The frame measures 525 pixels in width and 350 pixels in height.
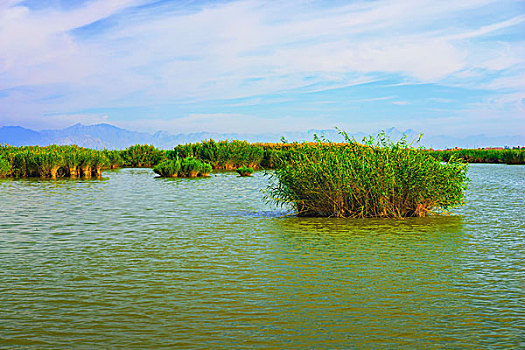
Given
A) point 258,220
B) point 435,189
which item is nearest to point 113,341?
point 258,220

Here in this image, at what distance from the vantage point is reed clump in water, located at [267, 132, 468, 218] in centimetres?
1376

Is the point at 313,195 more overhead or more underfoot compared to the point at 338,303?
more overhead

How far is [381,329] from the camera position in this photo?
18.1 ft

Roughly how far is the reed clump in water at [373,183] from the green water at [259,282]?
0.70 meters

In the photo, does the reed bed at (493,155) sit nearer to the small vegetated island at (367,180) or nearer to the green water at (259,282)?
the small vegetated island at (367,180)

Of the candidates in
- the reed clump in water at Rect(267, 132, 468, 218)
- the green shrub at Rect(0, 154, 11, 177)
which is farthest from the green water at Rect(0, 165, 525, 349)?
the green shrub at Rect(0, 154, 11, 177)

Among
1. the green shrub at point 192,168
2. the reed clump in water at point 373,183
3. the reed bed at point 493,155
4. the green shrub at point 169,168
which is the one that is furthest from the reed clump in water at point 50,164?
the reed bed at point 493,155

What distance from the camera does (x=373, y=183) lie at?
45.3ft

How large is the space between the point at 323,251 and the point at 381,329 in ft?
13.5

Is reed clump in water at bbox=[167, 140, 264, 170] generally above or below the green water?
above

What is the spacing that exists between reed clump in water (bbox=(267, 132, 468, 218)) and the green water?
70 centimetres

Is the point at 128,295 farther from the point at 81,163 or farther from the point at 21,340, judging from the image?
the point at 81,163

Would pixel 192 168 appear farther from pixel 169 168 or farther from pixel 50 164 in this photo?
pixel 50 164

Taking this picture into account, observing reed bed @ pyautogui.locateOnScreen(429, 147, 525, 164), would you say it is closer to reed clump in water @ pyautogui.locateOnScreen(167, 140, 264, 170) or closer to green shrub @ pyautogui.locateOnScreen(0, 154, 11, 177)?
reed clump in water @ pyautogui.locateOnScreen(167, 140, 264, 170)
